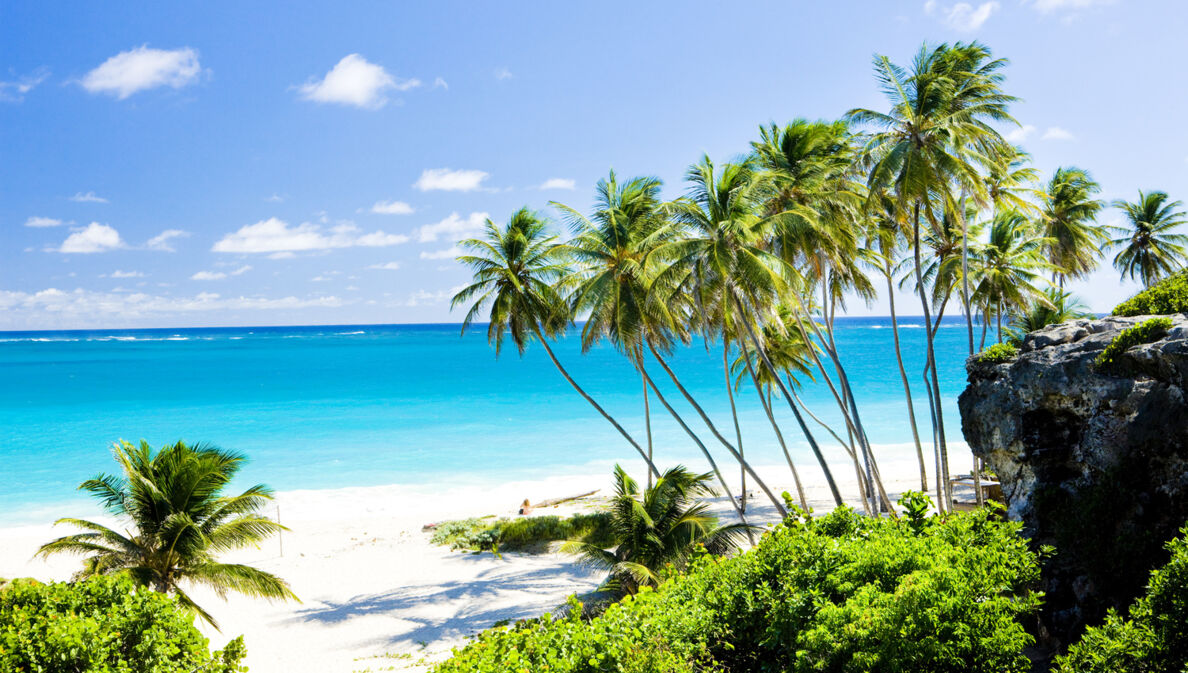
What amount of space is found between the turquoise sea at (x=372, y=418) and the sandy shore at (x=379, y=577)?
3.38 metres

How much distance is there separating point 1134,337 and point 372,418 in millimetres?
41650

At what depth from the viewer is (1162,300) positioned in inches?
393

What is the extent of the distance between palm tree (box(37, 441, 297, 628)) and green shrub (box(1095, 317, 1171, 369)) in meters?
13.7

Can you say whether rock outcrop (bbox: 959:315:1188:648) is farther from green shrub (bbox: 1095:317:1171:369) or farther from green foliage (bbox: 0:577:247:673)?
green foliage (bbox: 0:577:247:673)

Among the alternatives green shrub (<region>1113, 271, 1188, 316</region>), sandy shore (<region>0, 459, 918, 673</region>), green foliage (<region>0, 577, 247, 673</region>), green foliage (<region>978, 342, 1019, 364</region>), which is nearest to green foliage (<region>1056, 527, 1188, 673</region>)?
green foliage (<region>978, 342, 1019, 364</region>)

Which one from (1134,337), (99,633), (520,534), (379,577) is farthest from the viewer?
(520,534)

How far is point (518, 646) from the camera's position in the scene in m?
6.73

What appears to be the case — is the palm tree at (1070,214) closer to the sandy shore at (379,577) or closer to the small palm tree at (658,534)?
the sandy shore at (379,577)

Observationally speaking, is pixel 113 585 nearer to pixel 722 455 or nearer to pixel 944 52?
pixel 944 52

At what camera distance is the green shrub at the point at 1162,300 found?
961 centimetres

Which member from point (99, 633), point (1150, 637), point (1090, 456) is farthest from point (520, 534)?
point (1150, 637)

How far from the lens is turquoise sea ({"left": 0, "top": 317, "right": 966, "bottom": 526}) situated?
3103 cm

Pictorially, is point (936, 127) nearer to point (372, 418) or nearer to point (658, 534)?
point (658, 534)

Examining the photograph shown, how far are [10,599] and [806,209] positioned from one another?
1542 centimetres
